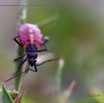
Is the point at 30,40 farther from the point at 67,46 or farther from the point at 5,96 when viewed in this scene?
the point at 5,96

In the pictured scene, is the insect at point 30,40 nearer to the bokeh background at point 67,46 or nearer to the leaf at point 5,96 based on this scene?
the bokeh background at point 67,46

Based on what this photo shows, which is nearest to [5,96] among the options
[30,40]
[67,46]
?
[30,40]

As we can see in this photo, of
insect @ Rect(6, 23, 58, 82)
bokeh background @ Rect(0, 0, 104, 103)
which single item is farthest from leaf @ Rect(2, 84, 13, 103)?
bokeh background @ Rect(0, 0, 104, 103)

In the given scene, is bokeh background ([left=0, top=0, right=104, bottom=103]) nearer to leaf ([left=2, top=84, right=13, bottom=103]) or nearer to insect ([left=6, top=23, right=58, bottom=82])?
insect ([left=6, top=23, right=58, bottom=82])

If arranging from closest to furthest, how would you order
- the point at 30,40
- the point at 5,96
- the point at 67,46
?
the point at 5,96 → the point at 30,40 → the point at 67,46

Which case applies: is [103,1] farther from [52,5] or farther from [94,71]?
[94,71]

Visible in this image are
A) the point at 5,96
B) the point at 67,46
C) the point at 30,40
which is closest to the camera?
the point at 5,96

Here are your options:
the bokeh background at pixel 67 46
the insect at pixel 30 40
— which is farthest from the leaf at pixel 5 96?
the bokeh background at pixel 67 46

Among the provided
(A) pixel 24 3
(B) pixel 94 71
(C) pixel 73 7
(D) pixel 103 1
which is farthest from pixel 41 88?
(D) pixel 103 1
